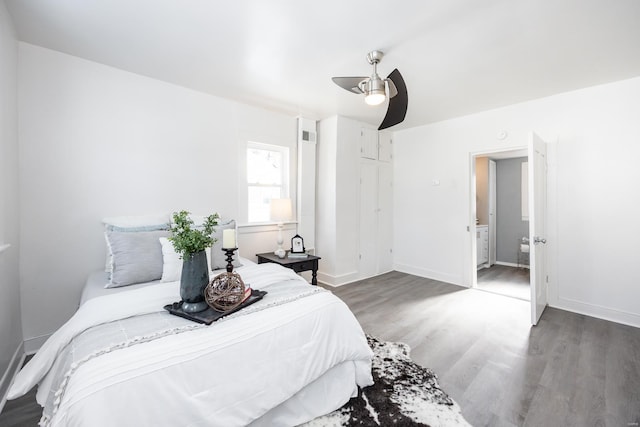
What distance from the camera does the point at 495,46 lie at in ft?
7.66

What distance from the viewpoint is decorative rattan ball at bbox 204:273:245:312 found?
5.15 ft

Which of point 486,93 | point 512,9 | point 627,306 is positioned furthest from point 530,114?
→ point 627,306

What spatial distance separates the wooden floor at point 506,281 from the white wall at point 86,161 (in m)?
4.21

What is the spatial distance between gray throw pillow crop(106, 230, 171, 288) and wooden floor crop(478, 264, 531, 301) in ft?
13.9

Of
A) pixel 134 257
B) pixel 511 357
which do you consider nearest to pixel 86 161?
pixel 134 257

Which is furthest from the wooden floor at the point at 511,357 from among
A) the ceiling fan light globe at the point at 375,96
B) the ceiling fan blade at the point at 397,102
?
the ceiling fan light globe at the point at 375,96

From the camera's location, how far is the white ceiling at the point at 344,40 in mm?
1896

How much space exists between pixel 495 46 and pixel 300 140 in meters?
2.53

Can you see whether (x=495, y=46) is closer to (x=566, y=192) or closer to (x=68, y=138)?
(x=566, y=192)

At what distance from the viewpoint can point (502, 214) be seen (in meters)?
5.90

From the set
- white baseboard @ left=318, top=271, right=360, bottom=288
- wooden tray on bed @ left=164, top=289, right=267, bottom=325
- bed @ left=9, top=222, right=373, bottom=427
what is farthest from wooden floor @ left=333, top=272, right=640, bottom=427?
wooden tray on bed @ left=164, top=289, right=267, bottom=325

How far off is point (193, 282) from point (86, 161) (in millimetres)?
1959

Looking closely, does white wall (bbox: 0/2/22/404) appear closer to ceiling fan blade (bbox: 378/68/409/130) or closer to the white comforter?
the white comforter

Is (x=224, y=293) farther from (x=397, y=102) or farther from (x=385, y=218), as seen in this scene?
(x=385, y=218)
